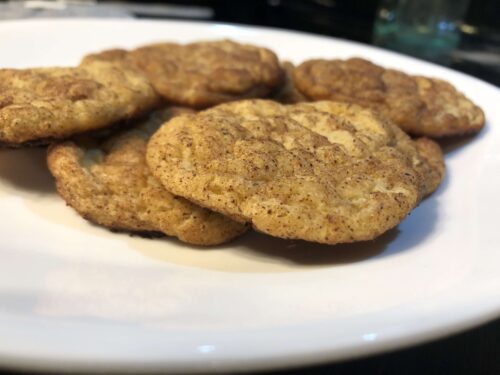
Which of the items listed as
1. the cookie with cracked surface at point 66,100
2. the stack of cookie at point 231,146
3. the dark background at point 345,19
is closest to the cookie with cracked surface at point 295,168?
the stack of cookie at point 231,146

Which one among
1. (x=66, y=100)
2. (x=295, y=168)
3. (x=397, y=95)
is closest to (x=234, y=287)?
(x=295, y=168)

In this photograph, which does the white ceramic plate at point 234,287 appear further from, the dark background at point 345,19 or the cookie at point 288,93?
A: the dark background at point 345,19

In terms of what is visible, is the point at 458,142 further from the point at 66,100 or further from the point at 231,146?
the point at 66,100

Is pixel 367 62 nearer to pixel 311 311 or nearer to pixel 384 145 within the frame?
pixel 384 145

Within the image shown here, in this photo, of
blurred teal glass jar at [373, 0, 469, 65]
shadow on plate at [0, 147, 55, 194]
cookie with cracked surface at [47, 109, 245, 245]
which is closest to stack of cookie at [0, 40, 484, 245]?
cookie with cracked surface at [47, 109, 245, 245]

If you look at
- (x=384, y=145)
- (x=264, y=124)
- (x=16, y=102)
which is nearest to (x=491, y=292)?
(x=384, y=145)

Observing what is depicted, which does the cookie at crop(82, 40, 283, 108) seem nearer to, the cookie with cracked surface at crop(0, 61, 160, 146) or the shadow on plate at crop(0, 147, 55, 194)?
the cookie with cracked surface at crop(0, 61, 160, 146)

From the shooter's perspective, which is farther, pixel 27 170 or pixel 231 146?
pixel 27 170

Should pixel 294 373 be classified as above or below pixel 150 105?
below
